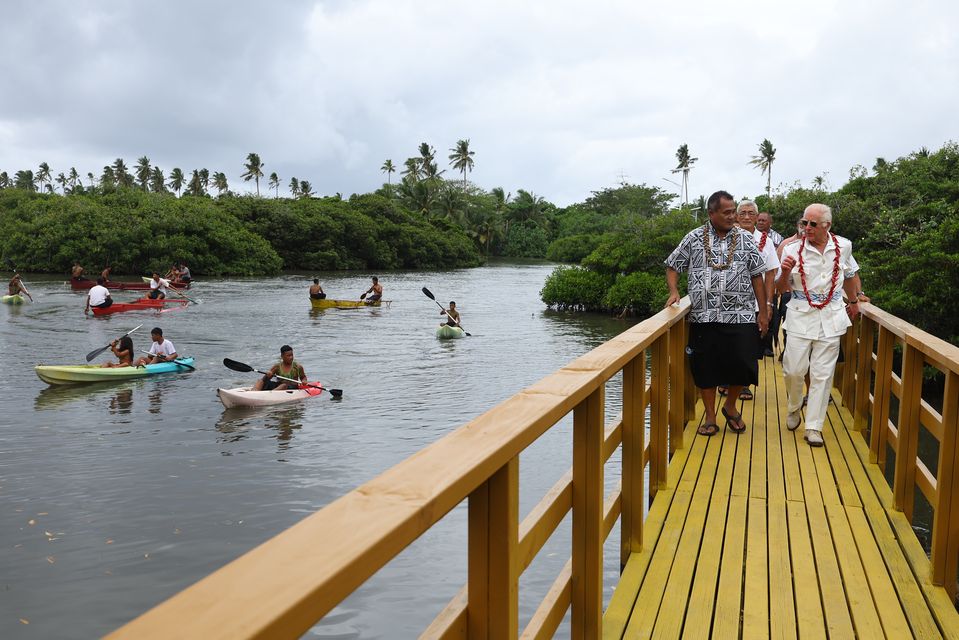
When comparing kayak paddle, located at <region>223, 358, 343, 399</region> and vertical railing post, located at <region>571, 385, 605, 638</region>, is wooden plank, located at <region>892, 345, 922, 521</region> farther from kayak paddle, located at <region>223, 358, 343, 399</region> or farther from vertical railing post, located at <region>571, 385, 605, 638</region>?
kayak paddle, located at <region>223, 358, 343, 399</region>

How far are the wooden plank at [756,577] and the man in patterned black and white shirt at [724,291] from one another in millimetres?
1403

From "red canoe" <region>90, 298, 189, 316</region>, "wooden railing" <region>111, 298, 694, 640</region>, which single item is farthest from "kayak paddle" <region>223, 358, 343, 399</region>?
"red canoe" <region>90, 298, 189, 316</region>

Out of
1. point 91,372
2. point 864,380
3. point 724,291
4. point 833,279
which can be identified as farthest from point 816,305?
point 91,372

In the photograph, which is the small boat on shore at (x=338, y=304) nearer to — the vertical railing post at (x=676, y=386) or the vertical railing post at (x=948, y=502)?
the vertical railing post at (x=676, y=386)

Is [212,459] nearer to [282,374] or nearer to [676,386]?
[282,374]

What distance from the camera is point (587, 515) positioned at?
8.75 feet

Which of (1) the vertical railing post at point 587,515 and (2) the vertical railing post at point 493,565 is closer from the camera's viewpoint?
(2) the vertical railing post at point 493,565

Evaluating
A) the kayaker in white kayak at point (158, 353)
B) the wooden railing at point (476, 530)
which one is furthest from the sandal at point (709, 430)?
the kayaker in white kayak at point (158, 353)

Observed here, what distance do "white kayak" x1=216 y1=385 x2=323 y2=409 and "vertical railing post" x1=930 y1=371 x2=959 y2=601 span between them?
38.9 ft

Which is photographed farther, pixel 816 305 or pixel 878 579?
pixel 816 305

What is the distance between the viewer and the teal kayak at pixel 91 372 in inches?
591

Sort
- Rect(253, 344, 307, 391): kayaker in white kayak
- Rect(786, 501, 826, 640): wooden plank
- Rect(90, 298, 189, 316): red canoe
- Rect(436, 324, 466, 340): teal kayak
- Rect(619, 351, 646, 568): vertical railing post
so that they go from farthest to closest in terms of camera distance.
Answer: Rect(90, 298, 189, 316): red canoe < Rect(436, 324, 466, 340): teal kayak < Rect(253, 344, 307, 391): kayaker in white kayak < Rect(619, 351, 646, 568): vertical railing post < Rect(786, 501, 826, 640): wooden plank

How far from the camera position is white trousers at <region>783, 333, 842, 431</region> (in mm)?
5457

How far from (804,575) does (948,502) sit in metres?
0.65
